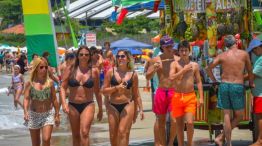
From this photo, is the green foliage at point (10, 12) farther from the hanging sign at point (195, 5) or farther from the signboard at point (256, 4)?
the hanging sign at point (195, 5)

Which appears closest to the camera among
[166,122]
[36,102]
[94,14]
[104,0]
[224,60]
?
[36,102]

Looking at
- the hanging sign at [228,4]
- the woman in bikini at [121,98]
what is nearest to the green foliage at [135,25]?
the hanging sign at [228,4]

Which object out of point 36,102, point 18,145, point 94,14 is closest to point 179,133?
point 36,102

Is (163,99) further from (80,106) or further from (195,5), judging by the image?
(195,5)

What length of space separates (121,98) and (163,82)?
0.93m

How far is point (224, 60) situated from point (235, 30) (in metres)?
1.40

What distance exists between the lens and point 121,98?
31.3 feet

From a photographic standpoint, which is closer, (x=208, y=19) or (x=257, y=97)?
(x=257, y=97)

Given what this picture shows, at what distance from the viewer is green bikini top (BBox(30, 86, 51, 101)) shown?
9.39m

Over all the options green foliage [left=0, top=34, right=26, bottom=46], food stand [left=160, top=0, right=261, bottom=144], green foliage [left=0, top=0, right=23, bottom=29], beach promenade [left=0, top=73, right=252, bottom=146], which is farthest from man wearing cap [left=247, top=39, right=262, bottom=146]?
green foliage [left=0, top=0, right=23, bottom=29]

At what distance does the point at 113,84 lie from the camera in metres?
9.54

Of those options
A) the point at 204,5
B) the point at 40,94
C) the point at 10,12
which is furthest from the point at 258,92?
the point at 10,12

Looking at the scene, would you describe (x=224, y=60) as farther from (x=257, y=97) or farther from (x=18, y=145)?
(x=18, y=145)

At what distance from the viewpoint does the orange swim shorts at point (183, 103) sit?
992 centimetres
